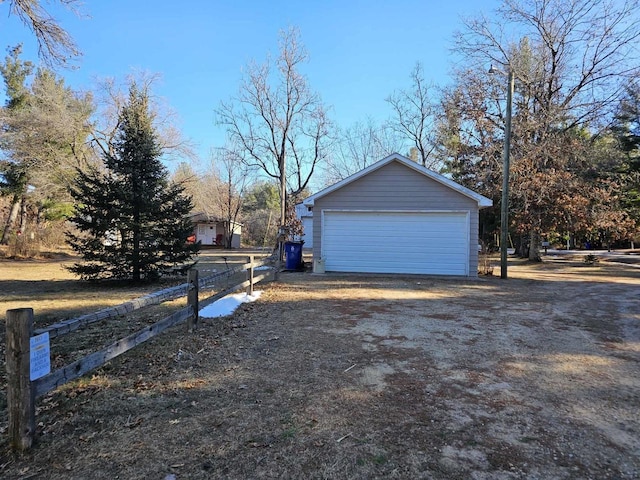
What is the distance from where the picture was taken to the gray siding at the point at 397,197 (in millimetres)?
13141

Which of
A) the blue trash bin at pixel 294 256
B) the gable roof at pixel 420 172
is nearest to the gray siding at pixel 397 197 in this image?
the gable roof at pixel 420 172

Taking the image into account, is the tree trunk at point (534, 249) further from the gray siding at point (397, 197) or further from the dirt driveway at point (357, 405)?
the dirt driveway at point (357, 405)

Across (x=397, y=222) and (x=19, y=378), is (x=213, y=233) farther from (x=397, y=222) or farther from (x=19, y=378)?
(x=19, y=378)

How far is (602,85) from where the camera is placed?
61.8ft

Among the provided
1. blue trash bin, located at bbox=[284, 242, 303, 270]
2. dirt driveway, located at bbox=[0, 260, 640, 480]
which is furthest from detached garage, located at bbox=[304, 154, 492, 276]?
dirt driveway, located at bbox=[0, 260, 640, 480]

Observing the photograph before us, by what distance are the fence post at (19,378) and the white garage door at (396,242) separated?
11.6m

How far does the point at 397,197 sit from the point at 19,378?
12.0 meters

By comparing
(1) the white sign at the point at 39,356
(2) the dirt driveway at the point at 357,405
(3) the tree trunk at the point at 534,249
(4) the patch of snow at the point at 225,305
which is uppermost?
(3) the tree trunk at the point at 534,249

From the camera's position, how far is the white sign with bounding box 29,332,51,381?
2594 millimetres

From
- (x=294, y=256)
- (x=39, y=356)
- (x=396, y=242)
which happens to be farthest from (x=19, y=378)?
(x=294, y=256)

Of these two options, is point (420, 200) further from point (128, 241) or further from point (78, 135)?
point (78, 135)

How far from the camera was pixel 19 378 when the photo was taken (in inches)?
102

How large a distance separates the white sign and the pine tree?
8505mm

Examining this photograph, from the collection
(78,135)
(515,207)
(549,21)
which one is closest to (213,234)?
(78,135)
